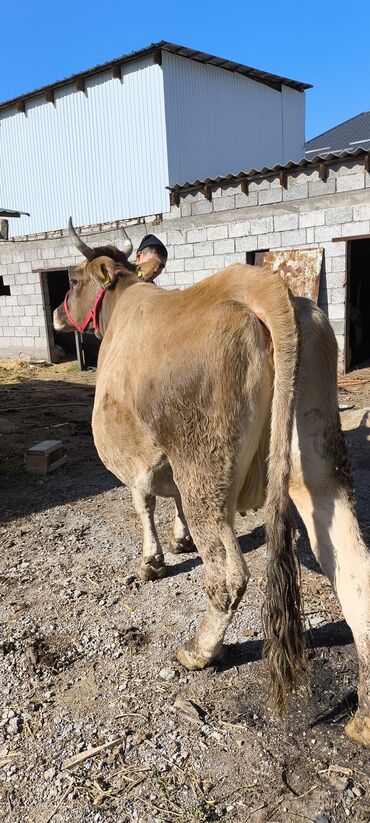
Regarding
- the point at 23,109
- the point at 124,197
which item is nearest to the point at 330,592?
Result: the point at 124,197

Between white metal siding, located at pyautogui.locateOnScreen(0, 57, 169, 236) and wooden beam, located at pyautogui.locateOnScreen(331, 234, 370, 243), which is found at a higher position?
white metal siding, located at pyautogui.locateOnScreen(0, 57, 169, 236)

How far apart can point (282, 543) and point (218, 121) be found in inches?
677

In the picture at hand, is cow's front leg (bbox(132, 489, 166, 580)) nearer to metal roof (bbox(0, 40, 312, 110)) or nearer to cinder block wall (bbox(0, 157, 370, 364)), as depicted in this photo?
cinder block wall (bbox(0, 157, 370, 364))

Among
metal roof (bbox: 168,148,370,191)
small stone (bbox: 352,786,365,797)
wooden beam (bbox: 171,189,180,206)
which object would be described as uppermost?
metal roof (bbox: 168,148,370,191)

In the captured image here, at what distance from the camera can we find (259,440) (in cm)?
247

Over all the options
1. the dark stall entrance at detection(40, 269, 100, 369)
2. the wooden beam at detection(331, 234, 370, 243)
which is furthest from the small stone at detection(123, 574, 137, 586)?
the dark stall entrance at detection(40, 269, 100, 369)

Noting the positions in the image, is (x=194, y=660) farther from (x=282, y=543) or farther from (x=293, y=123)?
(x=293, y=123)

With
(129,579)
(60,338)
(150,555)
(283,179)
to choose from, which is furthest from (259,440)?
(60,338)

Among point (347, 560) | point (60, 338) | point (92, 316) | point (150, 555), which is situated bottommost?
point (150, 555)

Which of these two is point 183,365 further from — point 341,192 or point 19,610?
point 341,192

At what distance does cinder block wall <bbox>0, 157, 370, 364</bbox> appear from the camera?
9648 millimetres

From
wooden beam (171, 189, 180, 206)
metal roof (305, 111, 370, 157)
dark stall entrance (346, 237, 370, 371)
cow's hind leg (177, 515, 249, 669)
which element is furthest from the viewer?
metal roof (305, 111, 370, 157)

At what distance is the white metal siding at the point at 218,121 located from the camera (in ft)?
49.5

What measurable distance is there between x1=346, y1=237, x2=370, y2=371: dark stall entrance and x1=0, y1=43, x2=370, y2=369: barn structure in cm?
4
